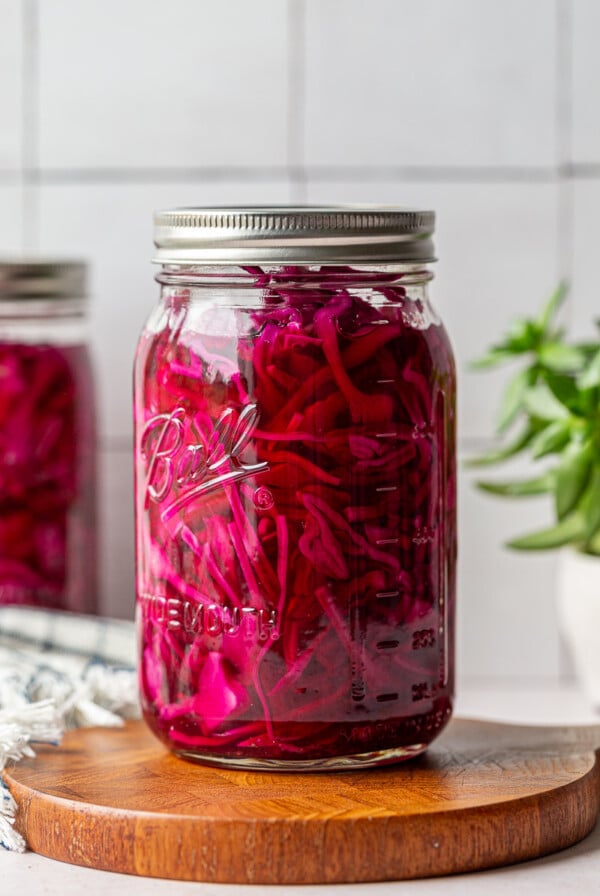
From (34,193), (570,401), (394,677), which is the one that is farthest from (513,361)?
(394,677)

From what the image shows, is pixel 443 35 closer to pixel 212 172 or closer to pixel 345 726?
pixel 212 172

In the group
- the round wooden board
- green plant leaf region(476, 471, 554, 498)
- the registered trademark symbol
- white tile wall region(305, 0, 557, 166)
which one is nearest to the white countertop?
the round wooden board

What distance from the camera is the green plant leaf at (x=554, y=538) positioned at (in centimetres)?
122

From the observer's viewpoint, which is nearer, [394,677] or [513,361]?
[394,677]

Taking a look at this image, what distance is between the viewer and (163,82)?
1.43 metres

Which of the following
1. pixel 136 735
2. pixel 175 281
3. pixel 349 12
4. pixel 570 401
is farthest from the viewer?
pixel 349 12

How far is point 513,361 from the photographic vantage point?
1.43 metres

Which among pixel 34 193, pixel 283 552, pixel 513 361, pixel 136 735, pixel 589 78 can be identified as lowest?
pixel 136 735

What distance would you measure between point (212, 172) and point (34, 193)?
8.1 inches

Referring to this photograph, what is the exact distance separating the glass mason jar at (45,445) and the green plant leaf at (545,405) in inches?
17.9

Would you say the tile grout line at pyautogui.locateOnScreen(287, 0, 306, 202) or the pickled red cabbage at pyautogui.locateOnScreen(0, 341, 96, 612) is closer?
the pickled red cabbage at pyautogui.locateOnScreen(0, 341, 96, 612)

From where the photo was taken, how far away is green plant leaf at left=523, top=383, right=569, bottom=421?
3.87 ft

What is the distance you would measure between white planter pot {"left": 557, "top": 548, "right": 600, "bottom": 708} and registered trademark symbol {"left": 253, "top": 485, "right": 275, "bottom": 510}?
1.66ft

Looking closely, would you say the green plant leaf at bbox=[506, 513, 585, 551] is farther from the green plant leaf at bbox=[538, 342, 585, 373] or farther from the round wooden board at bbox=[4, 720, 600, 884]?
the round wooden board at bbox=[4, 720, 600, 884]
